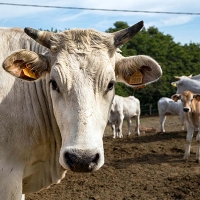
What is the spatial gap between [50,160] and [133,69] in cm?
153

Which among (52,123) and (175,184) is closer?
(52,123)

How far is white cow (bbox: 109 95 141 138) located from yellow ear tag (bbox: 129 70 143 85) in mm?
13756

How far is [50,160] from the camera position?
4.36 meters

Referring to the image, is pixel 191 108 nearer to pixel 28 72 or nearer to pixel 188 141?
pixel 188 141

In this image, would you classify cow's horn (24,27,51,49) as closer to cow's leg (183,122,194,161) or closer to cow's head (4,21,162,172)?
cow's head (4,21,162,172)

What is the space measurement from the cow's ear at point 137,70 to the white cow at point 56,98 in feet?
0.04

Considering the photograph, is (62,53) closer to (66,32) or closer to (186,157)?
(66,32)

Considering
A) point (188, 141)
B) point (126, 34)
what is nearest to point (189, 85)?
point (188, 141)

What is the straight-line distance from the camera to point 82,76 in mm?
3365

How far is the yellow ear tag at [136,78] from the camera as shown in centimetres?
406

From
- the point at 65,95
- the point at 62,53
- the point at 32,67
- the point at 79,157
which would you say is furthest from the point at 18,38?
the point at 79,157

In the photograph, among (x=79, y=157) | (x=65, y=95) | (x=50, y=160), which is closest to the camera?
(x=79, y=157)

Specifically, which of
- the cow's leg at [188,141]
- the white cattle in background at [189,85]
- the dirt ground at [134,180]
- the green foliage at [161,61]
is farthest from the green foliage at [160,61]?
the dirt ground at [134,180]

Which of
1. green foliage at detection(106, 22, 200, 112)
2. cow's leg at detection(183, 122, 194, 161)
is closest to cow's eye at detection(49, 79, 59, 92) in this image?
cow's leg at detection(183, 122, 194, 161)
